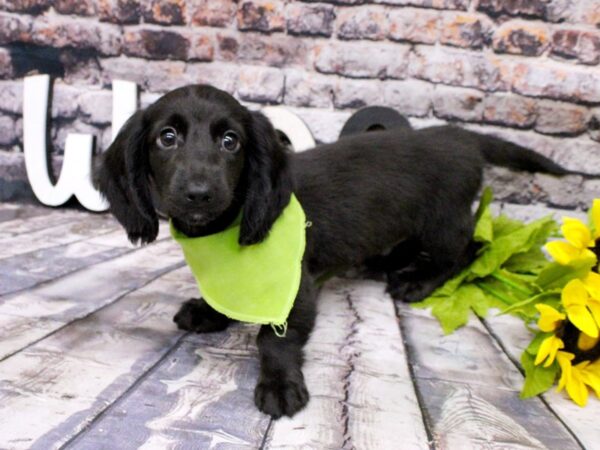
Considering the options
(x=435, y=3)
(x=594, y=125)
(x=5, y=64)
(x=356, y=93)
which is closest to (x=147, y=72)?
(x=5, y=64)

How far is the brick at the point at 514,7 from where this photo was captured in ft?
6.56

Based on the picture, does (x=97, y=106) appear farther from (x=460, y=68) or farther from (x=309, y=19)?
(x=460, y=68)

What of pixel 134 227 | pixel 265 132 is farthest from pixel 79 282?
pixel 265 132

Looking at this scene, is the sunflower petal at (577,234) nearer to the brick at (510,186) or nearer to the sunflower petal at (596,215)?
the sunflower petal at (596,215)

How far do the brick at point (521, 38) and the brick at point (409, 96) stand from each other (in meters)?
0.30

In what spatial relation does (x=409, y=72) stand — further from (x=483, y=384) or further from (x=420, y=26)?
(x=483, y=384)

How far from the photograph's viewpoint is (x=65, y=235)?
2.03m

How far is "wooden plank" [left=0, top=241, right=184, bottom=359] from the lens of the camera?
1.21m

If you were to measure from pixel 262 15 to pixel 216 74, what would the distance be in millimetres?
298

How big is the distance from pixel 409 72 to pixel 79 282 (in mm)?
1424

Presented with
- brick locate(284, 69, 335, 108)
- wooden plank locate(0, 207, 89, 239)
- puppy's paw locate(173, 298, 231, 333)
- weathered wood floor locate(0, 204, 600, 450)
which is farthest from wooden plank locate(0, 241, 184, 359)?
brick locate(284, 69, 335, 108)

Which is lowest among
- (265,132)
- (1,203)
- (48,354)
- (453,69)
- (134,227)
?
(1,203)

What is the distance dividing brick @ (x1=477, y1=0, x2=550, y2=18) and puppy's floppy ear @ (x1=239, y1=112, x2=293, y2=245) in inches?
48.0

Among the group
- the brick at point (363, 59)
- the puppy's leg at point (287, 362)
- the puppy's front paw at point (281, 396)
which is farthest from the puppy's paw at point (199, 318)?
the brick at point (363, 59)
